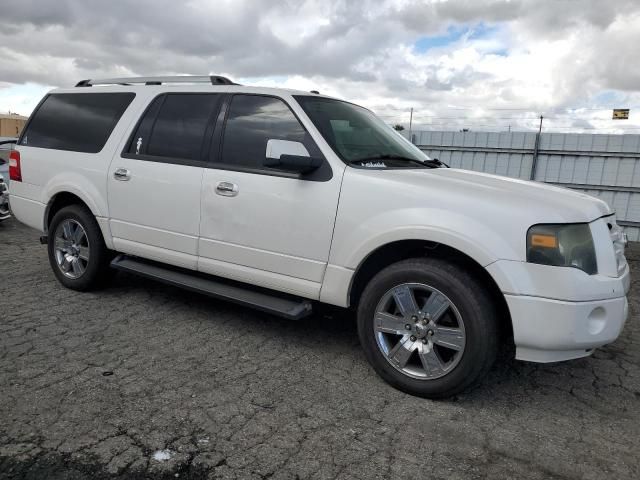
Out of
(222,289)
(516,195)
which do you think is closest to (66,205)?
(222,289)

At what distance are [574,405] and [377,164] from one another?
2.00 meters

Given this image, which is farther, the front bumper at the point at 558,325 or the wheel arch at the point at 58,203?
the wheel arch at the point at 58,203

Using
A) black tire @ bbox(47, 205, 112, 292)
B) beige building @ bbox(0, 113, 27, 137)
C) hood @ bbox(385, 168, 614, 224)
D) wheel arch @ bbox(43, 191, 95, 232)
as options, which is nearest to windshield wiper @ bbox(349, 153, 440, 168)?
hood @ bbox(385, 168, 614, 224)

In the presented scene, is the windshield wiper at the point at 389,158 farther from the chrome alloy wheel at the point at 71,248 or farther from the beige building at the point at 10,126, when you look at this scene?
the beige building at the point at 10,126

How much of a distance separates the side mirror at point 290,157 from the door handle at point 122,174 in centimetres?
152

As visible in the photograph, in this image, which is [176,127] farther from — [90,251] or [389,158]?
[389,158]

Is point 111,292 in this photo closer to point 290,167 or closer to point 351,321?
point 351,321

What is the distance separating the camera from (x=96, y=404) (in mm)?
2967

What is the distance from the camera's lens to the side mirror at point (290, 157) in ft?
11.0

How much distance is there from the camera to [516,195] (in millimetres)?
3098

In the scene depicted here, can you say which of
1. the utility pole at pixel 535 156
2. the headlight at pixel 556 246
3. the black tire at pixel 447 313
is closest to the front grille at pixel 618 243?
the headlight at pixel 556 246

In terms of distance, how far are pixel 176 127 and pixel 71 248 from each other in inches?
67.7

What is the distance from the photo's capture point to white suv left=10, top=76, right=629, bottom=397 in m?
2.93

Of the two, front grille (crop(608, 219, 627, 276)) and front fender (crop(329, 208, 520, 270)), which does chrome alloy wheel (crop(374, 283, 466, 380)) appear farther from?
front grille (crop(608, 219, 627, 276))
